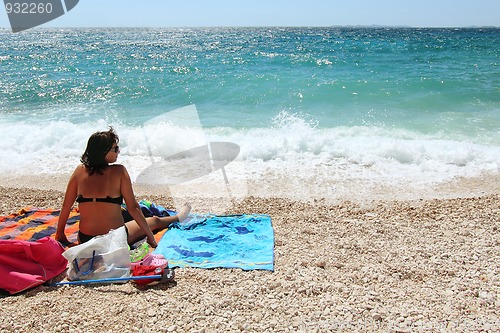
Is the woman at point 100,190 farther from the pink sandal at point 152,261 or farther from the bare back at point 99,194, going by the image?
the pink sandal at point 152,261

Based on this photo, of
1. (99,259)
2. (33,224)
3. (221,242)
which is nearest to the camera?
(99,259)

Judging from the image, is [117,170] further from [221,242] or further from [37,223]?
[37,223]

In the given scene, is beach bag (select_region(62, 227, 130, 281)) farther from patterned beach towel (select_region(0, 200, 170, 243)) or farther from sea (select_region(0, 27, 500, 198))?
sea (select_region(0, 27, 500, 198))

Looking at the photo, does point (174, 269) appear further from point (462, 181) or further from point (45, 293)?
point (462, 181)

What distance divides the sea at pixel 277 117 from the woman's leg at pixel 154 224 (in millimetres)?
1937

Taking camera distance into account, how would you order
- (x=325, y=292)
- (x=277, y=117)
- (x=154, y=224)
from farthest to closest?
(x=277, y=117) → (x=154, y=224) → (x=325, y=292)

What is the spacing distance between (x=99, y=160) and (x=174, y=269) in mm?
1220

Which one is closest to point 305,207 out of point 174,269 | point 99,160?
point 174,269

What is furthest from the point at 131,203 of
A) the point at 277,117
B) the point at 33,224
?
the point at 277,117

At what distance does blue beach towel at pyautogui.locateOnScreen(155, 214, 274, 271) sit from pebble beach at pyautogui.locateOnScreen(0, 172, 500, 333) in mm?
130

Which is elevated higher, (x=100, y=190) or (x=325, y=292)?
(x=100, y=190)

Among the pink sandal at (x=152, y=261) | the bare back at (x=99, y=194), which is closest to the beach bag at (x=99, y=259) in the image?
the pink sandal at (x=152, y=261)

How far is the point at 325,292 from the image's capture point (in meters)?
3.46

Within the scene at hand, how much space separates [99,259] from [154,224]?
1.02m
